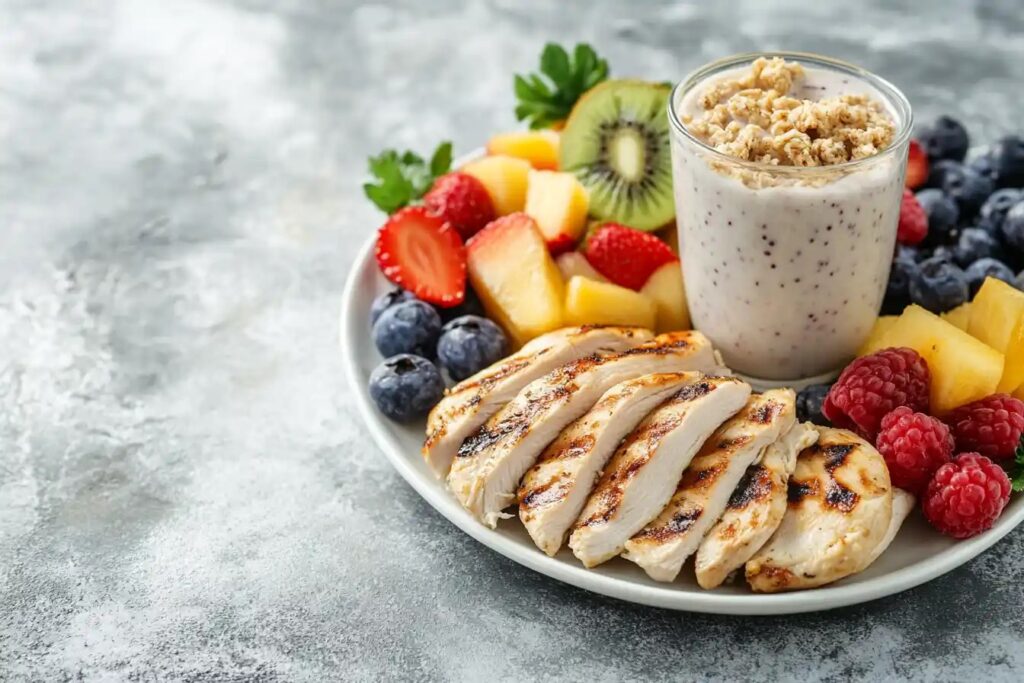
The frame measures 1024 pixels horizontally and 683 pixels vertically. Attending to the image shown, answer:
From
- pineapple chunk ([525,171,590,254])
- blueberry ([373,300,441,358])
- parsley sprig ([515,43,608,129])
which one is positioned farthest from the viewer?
parsley sprig ([515,43,608,129])

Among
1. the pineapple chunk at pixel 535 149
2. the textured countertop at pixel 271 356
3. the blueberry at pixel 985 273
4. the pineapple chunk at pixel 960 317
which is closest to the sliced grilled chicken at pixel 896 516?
the textured countertop at pixel 271 356

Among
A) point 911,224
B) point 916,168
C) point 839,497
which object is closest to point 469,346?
point 839,497

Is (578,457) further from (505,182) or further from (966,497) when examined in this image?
(505,182)

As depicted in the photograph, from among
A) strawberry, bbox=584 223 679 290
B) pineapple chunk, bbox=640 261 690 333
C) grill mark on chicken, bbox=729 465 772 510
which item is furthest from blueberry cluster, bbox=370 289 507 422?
grill mark on chicken, bbox=729 465 772 510

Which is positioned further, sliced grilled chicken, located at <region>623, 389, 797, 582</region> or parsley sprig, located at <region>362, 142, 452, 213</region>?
parsley sprig, located at <region>362, 142, 452, 213</region>

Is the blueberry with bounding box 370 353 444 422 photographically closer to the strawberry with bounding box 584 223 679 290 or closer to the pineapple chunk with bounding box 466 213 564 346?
the pineapple chunk with bounding box 466 213 564 346

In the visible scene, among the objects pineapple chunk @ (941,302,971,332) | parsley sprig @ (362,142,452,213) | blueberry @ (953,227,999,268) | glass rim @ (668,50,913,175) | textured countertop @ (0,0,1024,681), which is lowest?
textured countertop @ (0,0,1024,681)
